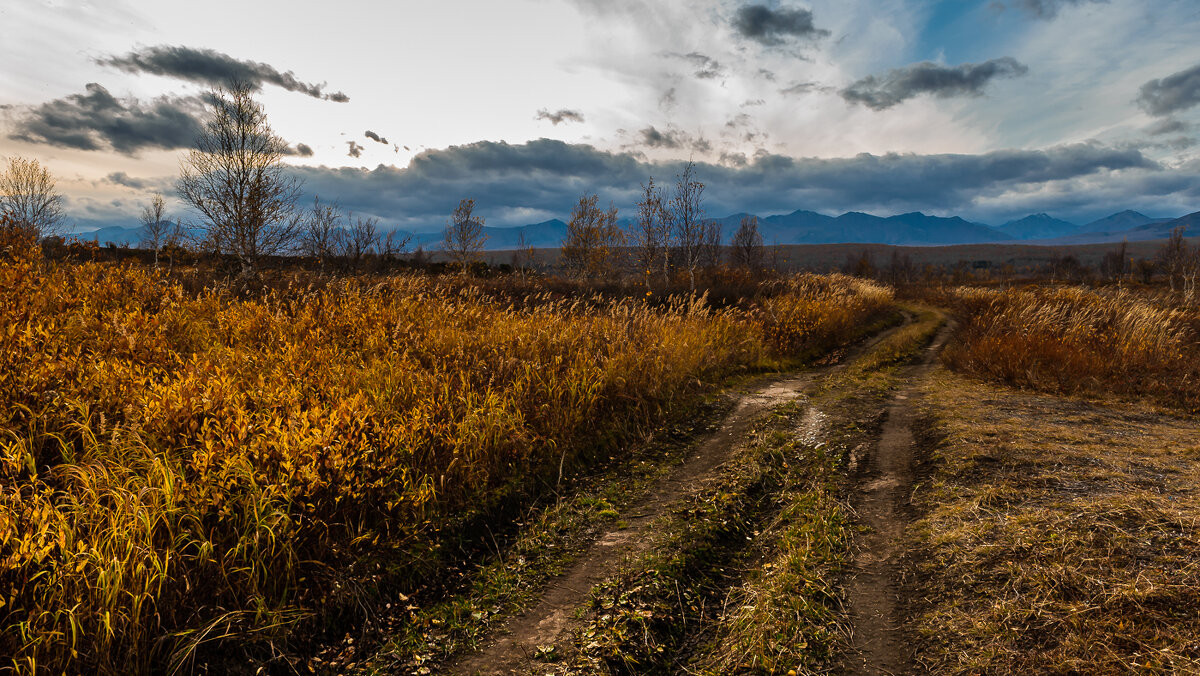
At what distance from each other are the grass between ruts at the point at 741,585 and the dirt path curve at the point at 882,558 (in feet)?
0.41

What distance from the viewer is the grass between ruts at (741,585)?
2857 mm

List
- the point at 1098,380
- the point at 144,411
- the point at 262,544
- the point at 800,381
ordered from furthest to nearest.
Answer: the point at 800,381 < the point at 1098,380 < the point at 144,411 < the point at 262,544

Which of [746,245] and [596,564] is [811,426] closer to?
[596,564]

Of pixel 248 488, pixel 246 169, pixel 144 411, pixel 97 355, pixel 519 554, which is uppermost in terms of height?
pixel 246 169

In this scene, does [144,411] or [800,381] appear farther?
[800,381]

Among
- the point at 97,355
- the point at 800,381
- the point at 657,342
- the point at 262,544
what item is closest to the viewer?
the point at 262,544

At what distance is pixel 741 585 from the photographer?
355 cm

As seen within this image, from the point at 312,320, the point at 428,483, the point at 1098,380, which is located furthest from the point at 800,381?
the point at 312,320

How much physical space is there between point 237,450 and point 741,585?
388 centimetres

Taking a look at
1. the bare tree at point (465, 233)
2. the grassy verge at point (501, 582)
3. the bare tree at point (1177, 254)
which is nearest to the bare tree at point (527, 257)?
the bare tree at point (465, 233)

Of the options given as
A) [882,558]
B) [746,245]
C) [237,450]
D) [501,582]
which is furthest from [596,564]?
[746,245]

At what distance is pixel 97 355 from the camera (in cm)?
479

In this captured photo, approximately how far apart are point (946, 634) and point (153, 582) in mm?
4691

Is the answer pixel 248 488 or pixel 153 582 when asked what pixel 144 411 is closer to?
pixel 248 488
